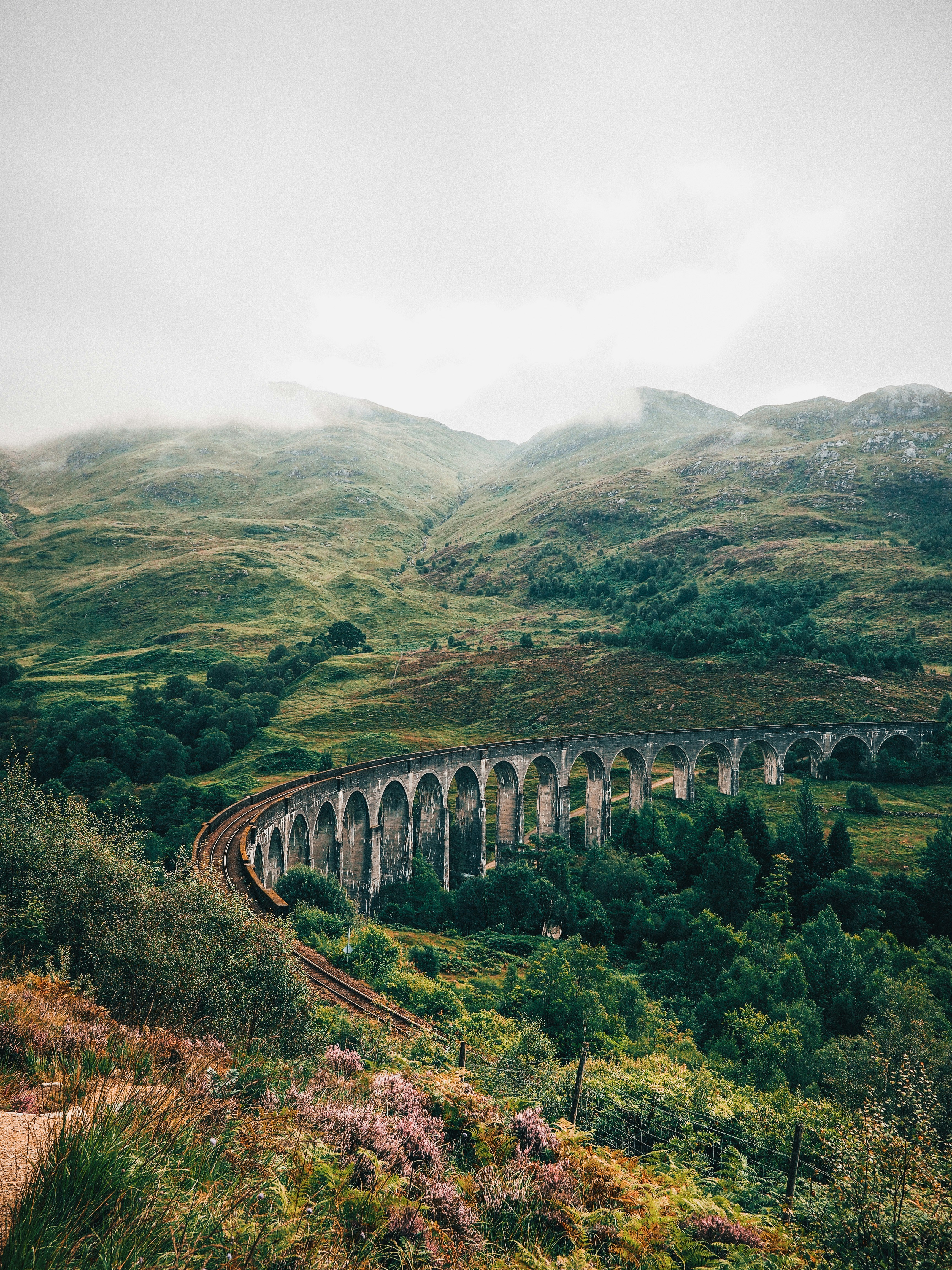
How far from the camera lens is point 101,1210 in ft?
13.8

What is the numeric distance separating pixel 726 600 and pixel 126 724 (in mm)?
113434

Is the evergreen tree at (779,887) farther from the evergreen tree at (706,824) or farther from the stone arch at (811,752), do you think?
the stone arch at (811,752)

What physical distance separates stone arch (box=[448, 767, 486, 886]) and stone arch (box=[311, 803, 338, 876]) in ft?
51.0

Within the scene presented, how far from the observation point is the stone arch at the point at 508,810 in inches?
2564

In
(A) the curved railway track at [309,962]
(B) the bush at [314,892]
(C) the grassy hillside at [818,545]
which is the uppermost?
(C) the grassy hillside at [818,545]

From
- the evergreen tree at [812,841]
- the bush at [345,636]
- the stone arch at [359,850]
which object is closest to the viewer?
the evergreen tree at [812,841]

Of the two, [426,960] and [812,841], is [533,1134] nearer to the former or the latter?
[426,960]

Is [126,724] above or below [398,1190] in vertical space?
below

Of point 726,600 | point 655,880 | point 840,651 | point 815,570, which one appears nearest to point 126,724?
point 655,880

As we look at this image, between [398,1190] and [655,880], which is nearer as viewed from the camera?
[398,1190]

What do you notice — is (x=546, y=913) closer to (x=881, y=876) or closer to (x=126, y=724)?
(x=881, y=876)

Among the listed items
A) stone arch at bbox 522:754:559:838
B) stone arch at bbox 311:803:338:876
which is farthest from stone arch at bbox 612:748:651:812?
stone arch at bbox 311:803:338:876

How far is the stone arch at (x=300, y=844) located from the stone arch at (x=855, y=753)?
219ft

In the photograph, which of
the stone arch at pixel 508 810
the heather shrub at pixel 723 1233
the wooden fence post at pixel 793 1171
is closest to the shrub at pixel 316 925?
the wooden fence post at pixel 793 1171
